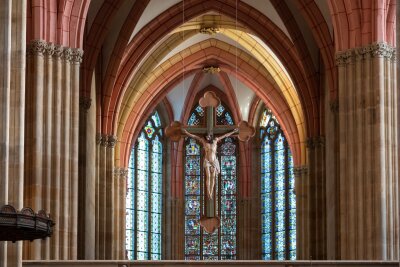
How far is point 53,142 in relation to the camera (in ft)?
104

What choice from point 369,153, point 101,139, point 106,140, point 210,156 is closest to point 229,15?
point 106,140

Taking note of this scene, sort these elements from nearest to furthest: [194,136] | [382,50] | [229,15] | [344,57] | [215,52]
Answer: [382,50] < [344,57] < [194,136] < [229,15] < [215,52]

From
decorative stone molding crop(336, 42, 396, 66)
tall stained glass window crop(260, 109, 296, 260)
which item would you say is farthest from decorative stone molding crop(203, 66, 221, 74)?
decorative stone molding crop(336, 42, 396, 66)

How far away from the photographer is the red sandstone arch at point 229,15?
42.1m

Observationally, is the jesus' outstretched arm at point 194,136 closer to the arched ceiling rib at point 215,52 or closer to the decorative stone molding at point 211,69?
the arched ceiling rib at point 215,52

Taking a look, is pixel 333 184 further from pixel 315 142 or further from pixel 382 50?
pixel 382 50

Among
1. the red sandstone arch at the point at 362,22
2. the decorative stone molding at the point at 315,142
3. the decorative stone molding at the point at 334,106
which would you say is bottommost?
the decorative stone molding at the point at 315,142

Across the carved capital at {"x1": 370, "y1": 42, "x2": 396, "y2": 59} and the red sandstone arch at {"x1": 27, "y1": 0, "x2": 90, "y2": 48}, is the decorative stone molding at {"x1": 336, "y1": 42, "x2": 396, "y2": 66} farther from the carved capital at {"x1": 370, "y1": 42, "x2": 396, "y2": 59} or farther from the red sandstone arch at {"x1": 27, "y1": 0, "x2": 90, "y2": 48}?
the red sandstone arch at {"x1": 27, "y1": 0, "x2": 90, "y2": 48}

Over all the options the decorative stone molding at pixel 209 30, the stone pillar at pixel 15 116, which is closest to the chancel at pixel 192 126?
the stone pillar at pixel 15 116

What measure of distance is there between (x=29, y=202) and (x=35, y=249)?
3.56 ft

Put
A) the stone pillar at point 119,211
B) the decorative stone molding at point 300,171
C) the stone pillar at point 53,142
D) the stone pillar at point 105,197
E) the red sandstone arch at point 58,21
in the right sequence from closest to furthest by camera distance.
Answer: the stone pillar at point 53,142 < the red sandstone arch at point 58,21 < the stone pillar at point 105,197 < the stone pillar at point 119,211 < the decorative stone molding at point 300,171

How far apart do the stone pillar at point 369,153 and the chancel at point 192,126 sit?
33 mm

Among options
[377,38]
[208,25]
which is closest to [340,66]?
[377,38]

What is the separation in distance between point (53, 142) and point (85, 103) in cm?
617
